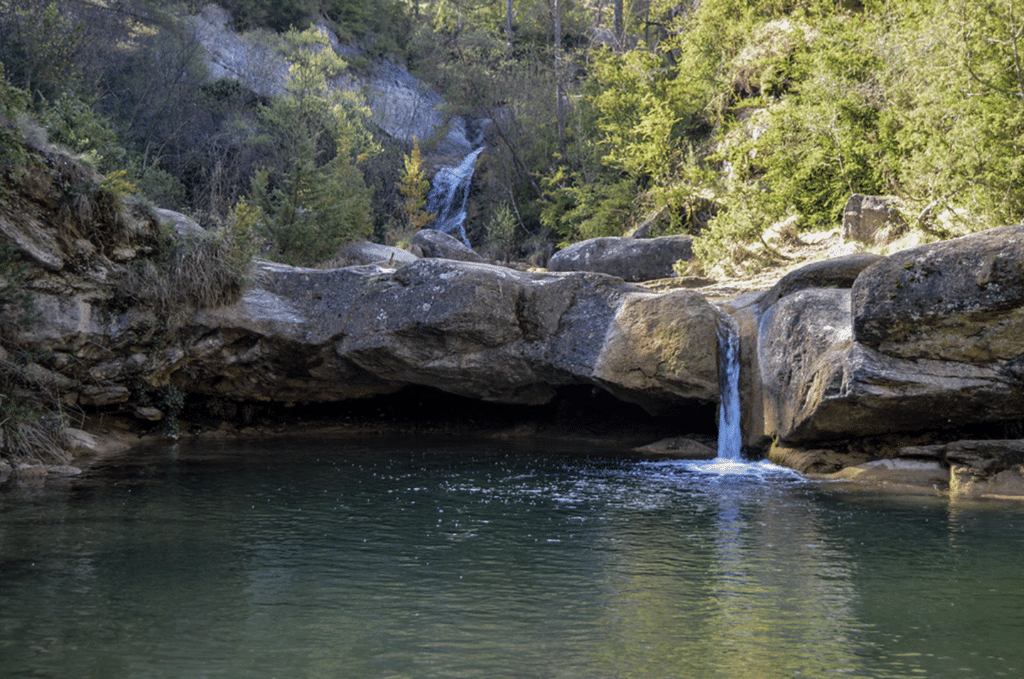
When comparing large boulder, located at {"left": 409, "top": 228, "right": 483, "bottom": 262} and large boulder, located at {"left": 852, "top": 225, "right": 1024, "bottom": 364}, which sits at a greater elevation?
large boulder, located at {"left": 409, "top": 228, "right": 483, "bottom": 262}

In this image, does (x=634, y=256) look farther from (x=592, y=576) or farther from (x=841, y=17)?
(x=592, y=576)

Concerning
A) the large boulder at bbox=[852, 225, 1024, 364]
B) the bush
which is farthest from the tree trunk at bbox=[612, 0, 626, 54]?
the large boulder at bbox=[852, 225, 1024, 364]

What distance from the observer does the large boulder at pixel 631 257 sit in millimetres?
22922

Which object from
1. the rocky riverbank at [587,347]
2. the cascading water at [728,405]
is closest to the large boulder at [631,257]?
the rocky riverbank at [587,347]

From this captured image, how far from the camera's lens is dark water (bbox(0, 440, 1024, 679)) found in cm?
514

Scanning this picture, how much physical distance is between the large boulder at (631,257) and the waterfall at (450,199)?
35.4ft

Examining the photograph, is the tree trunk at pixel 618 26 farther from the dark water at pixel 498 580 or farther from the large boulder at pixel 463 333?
the dark water at pixel 498 580

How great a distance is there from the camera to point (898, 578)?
7.05m

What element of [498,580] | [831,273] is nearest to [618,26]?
[831,273]

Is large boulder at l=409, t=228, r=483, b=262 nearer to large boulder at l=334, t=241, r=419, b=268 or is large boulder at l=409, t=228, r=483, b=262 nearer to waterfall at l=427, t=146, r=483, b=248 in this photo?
large boulder at l=334, t=241, r=419, b=268

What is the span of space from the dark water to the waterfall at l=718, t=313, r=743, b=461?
2.54 meters

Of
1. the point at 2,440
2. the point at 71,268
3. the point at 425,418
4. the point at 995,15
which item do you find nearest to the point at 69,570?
the point at 2,440

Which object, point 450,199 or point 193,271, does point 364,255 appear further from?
point 450,199

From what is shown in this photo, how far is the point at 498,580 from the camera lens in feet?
22.5
